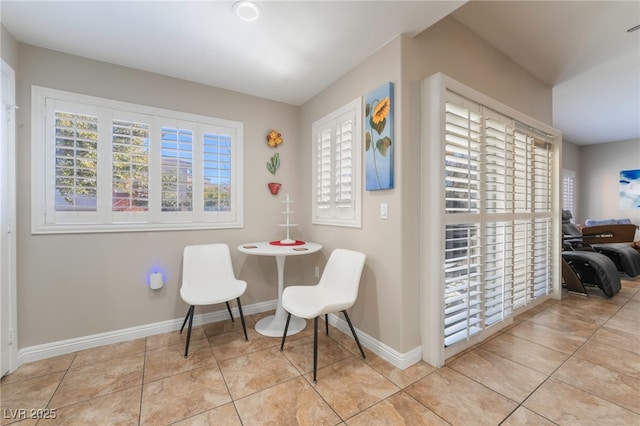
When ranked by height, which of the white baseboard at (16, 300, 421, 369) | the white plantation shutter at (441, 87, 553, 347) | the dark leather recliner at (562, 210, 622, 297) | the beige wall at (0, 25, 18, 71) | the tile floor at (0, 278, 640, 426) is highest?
the beige wall at (0, 25, 18, 71)

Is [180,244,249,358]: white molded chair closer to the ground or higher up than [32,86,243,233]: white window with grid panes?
closer to the ground

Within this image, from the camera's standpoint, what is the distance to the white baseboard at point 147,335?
2027mm

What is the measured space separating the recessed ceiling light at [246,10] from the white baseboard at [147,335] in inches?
102

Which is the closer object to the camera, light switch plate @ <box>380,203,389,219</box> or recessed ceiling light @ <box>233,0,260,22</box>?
recessed ceiling light @ <box>233,0,260,22</box>

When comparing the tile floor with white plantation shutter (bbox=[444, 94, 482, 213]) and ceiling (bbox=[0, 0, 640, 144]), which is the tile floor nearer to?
white plantation shutter (bbox=[444, 94, 482, 213])

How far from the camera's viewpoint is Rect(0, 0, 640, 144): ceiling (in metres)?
1.77

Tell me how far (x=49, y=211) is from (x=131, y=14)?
1.66 m

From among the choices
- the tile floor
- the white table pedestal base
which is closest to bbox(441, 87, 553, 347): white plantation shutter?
the tile floor

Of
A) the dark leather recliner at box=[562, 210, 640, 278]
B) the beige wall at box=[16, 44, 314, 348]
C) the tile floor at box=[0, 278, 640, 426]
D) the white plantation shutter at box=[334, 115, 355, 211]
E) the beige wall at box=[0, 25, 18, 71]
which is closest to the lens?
the tile floor at box=[0, 278, 640, 426]

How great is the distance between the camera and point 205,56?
2.30 meters

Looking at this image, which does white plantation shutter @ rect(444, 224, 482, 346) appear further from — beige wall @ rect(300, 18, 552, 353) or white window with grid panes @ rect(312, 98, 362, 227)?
white window with grid panes @ rect(312, 98, 362, 227)

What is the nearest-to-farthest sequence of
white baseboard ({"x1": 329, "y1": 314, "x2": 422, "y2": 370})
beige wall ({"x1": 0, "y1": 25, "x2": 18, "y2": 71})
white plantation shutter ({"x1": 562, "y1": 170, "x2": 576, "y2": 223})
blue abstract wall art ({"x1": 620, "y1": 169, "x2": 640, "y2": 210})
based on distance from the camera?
1. beige wall ({"x1": 0, "y1": 25, "x2": 18, "y2": 71})
2. white baseboard ({"x1": 329, "y1": 314, "x2": 422, "y2": 370})
3. blue abstract wall art ({"x1": 620, "y1": 169, "x2": 640, "y2": 210})
4. white plantation shutter ({"x1": 562, "y1": 170, "x2": 576, "y2": 223})

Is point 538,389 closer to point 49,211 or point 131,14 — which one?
point 131,14

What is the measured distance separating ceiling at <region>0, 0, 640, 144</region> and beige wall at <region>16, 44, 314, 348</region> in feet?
0.52
